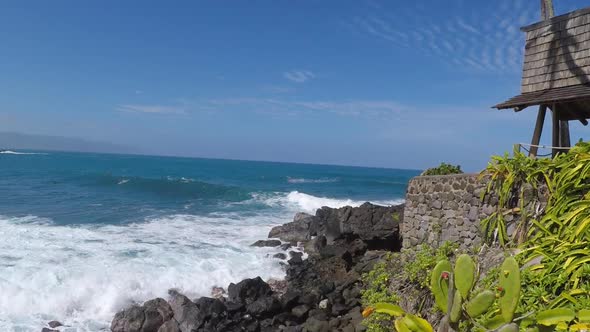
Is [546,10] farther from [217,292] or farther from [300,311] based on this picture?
[217,292]

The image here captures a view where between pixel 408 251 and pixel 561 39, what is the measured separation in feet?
17.8

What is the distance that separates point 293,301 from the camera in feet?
33.8

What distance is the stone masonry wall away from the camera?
8.30m

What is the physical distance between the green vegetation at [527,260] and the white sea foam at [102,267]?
5.81m

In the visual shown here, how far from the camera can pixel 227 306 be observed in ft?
33.2

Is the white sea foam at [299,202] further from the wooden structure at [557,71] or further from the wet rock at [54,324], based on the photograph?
the wooden structure at [557,71]

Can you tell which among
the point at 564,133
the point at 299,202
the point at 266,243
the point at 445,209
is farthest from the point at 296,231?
the point at 299,202

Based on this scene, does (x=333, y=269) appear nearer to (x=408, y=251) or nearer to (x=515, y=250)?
(x=408, y=251)

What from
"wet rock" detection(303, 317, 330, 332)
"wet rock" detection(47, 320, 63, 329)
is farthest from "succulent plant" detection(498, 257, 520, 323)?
"wet rock" detection(47, 320, 63, 329)

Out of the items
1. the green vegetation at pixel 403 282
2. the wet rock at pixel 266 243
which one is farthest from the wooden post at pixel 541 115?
the wet rock at pixel 266 243

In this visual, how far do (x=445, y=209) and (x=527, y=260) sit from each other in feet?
9.97

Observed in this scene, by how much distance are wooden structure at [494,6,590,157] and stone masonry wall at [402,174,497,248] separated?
1.35 meters

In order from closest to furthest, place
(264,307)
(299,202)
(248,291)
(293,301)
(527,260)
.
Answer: (527,260) → (264,307) → (293,301) → (248,291) → (299,202)

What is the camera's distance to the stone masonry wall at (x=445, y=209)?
830 cm
